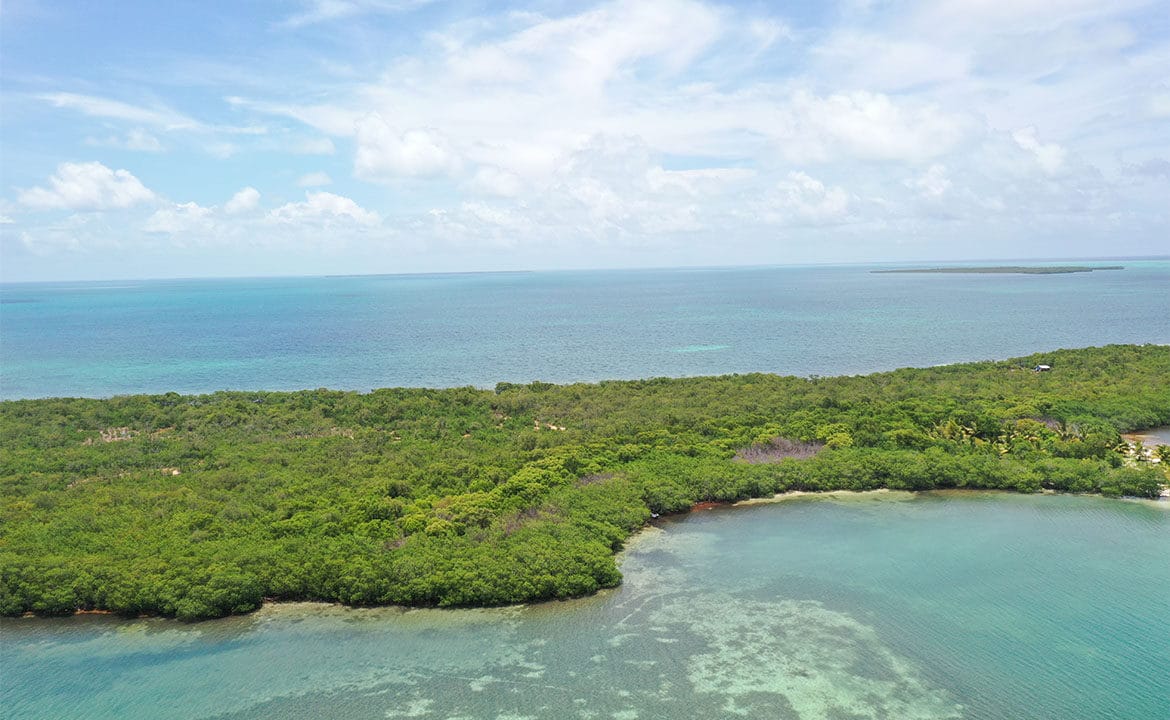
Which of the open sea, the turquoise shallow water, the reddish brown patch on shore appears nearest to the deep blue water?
the reddish brown patch on shore

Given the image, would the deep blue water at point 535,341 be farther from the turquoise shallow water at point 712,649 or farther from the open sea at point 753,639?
the turquoise shallow water at point 712,649

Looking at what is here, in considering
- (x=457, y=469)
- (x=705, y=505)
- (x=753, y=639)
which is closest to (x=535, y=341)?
(x=457, y=469)

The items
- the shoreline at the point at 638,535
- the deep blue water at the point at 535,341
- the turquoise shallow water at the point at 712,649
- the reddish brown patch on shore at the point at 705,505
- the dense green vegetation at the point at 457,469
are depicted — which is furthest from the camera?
the deep blue water at the point at 535,341

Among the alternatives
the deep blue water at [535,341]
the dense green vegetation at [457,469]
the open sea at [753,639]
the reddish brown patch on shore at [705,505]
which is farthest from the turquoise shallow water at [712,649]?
the deep blue water at [535,341]

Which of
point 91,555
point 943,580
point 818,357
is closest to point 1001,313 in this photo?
point 818,357

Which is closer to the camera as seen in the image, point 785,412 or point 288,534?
point 288,534

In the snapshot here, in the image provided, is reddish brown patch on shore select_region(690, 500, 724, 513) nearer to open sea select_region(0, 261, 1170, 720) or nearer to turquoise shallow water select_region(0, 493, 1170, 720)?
open sea select_region(0, 261, 1170, 720)

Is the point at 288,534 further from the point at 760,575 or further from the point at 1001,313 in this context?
the point at 1001,313
